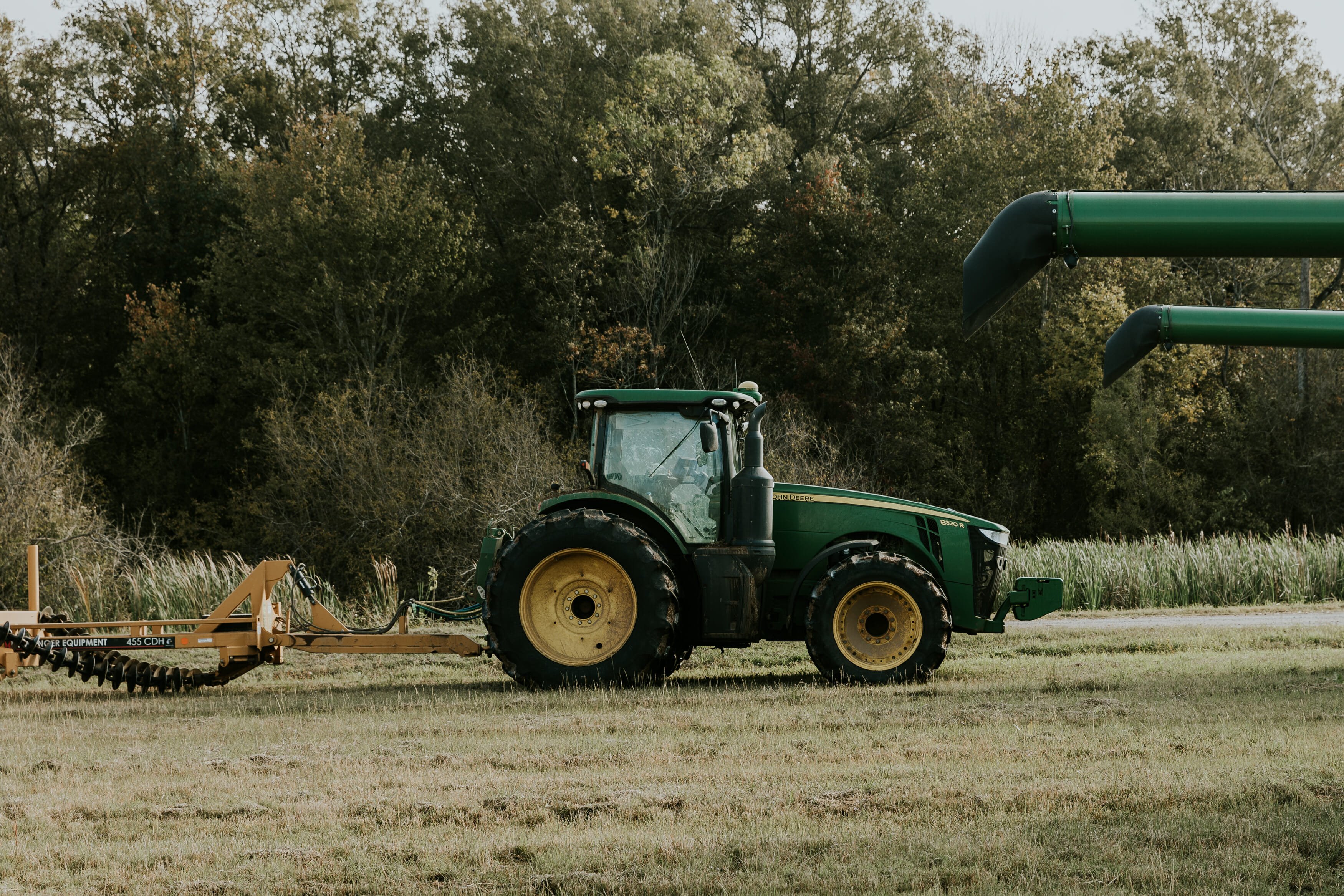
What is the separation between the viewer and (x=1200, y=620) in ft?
51.8

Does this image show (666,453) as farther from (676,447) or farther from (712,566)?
(712,566)

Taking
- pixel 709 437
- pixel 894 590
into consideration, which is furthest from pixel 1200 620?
pixel 709 437

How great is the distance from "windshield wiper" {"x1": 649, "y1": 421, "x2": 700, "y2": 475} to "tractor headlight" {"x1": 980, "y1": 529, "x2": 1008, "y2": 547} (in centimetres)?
245

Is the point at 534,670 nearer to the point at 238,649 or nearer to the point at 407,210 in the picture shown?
the point at 238,649

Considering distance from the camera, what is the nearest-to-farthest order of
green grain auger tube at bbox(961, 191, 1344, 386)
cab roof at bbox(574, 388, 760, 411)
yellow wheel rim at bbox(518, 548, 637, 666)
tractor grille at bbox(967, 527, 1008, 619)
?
1. green grain auger tube at bbox(961, 191, 1344, 386)
2. yellow wheel rim at bbox(518, 548, 637, 666)
3. cab roof at bbox(574, 388, 760, 411)
4. tractor grille at bbox(967, 527, 1008, 619)

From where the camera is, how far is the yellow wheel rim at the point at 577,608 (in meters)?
10.2

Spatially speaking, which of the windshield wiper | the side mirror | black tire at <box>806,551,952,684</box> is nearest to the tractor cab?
the windshield wiper

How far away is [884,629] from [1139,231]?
6.50 metres

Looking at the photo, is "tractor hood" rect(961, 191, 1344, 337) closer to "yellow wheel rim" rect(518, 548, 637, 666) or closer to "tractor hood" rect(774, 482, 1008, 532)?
"yellow wheel rim" rect(518, 548, 637, 666)

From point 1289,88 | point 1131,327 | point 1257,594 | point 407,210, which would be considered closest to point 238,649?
point 1131,327

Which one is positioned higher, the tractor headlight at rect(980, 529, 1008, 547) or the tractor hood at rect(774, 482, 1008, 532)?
the tractor hood at rect(774, 482, 1008, 532)

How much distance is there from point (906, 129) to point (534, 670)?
108 feet

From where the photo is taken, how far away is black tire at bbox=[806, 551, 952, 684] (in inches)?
398

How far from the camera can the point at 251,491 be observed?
31.8 meters
